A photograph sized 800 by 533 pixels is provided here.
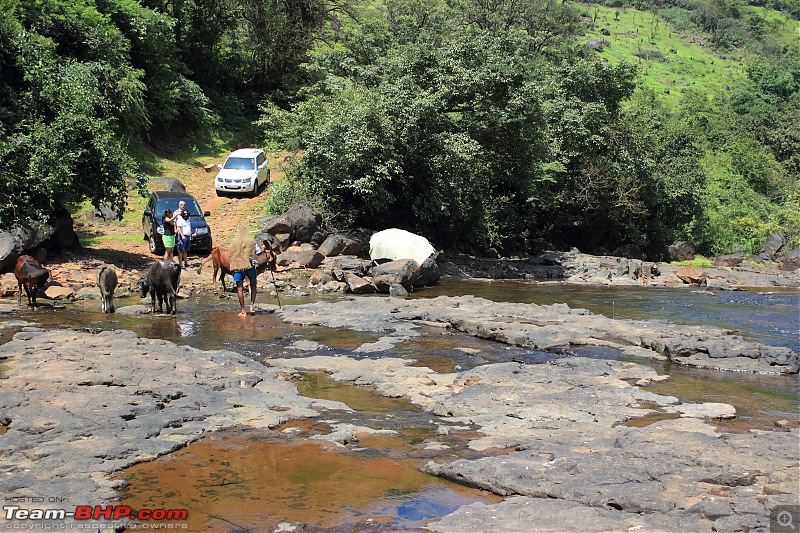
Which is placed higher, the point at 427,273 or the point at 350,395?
the point at 427,273

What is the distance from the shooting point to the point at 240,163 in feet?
94.1

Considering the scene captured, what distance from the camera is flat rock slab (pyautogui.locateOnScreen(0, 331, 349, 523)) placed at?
6090 mm

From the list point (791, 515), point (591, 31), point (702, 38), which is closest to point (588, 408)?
point (791, 515)

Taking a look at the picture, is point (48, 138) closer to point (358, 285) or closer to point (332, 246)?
point (332, 246)

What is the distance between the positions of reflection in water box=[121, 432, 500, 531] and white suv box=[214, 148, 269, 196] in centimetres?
2182

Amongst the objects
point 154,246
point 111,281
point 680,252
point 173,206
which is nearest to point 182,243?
point 154,246

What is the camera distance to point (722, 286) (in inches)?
914

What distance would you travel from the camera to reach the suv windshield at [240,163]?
28.4 metres

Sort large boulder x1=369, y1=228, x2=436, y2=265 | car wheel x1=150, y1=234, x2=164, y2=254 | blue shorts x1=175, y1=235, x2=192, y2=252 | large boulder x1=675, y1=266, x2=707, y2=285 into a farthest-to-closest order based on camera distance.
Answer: large boulder x1=675, y1=266, x2=707, y2=285 → car wheel x1=150, y1=234, x2=164, y2=254 → large boulder x1=369, y1=228, x2=436, y2=265 → blue shorts x1=175, y1=235, x2=192, y2=252

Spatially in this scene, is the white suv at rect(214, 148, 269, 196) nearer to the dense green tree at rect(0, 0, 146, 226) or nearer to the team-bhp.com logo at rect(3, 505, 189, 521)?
the dense green tree at rect(0, 0, 146, 226)

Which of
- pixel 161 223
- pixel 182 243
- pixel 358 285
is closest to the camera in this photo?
pixel 358 285

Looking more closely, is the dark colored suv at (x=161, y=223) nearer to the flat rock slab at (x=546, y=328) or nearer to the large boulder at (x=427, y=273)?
the large boulder at (x=427, y=273)

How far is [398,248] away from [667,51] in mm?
63151

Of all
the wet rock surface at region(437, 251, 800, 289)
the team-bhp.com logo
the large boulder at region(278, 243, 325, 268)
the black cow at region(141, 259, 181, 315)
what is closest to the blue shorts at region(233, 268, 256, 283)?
the black cow at region(141, 259, 181, 315)
